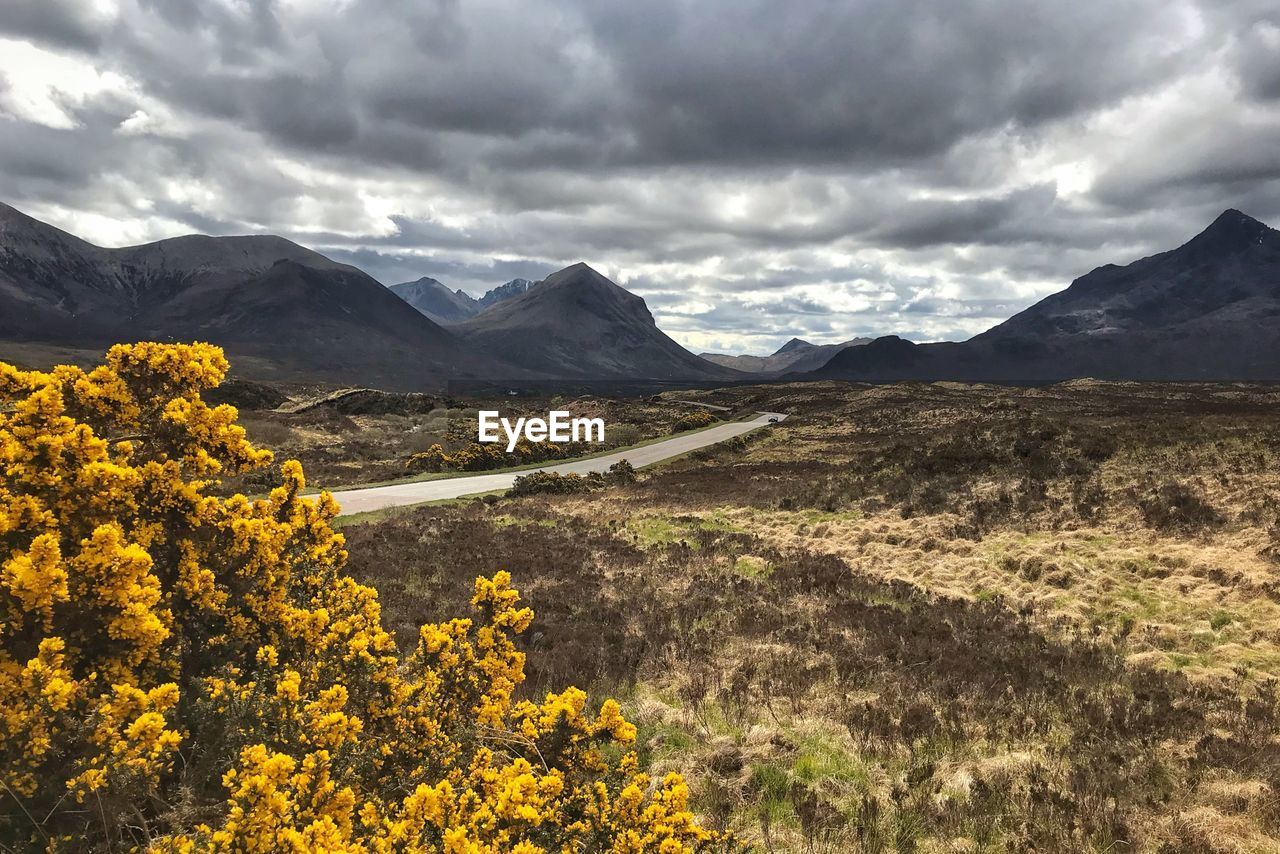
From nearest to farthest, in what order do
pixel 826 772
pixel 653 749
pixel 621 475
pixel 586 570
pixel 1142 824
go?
pixel 1142 824 → pixel 826 772 → pixel 653 749 → pixel 586 570 → pixel 621 475

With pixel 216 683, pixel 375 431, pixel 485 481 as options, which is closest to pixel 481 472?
pixel 485 481

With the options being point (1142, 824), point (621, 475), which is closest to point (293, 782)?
point (1142, 824)

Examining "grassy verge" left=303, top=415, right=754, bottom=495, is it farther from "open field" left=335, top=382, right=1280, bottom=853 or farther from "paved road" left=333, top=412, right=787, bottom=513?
"open field" left=335, top=382, right=1280, bottom=853

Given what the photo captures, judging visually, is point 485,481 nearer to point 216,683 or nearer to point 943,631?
point 943,631

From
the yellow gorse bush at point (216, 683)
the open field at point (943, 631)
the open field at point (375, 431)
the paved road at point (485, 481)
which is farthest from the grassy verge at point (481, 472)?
the yellow gorse bush at point (216, 683)

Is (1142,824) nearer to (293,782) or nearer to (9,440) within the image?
(293,782)

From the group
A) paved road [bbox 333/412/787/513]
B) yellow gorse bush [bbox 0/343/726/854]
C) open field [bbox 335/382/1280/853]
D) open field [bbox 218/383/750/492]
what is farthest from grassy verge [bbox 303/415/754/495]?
yellow gorse bush [bbox 0/343/726/854]
